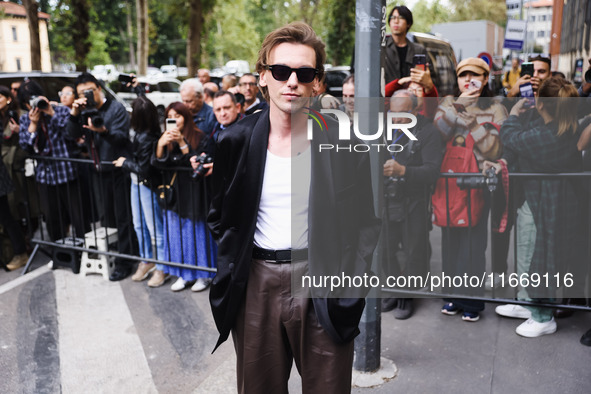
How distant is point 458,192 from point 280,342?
2691mm

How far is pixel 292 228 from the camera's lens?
253cm

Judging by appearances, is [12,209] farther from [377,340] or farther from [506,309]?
[506,309]

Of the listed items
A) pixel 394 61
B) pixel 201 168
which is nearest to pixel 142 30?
pixel 394 61

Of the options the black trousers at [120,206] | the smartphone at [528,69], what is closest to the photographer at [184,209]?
the black trousers at [120,206]

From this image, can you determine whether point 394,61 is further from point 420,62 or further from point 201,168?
point 201,168

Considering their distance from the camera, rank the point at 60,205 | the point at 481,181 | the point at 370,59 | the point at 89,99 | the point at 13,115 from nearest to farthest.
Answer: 1. the point at 370,59
2. the point at 481,181
3. the point at 89,99
4. the point at 60,205
5. the point at 13,115

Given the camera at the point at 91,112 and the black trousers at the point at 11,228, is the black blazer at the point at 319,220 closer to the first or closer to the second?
the camera at the point at 91,112

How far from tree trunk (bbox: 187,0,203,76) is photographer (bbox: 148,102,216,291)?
1862 centimetres

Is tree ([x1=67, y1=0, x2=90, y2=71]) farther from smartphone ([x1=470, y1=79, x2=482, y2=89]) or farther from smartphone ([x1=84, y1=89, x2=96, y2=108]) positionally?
smartphone ([x1=470, y1=79, x2=482, y2=89])

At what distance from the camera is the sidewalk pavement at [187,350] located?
3.97 meters

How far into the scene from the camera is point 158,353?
177 inches

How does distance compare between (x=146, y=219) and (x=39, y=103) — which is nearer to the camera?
(x=146, y=219)

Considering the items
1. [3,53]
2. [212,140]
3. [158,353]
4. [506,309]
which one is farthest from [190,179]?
[3,53]

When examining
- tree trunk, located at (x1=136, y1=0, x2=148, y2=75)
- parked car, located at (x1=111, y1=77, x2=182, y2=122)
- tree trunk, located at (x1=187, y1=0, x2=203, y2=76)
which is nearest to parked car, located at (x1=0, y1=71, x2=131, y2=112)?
parked car, located at (x1=111, y1=77, x2=182, y2=122)
